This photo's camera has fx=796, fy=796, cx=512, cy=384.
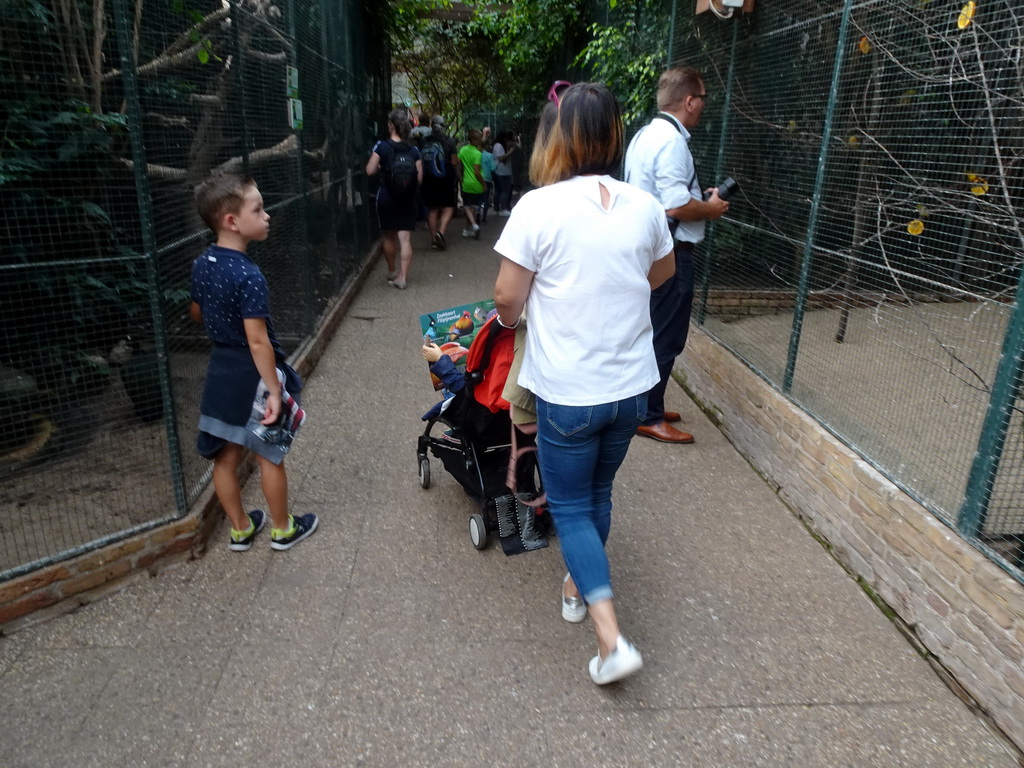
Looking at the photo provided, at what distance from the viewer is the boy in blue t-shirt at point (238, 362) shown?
9.69 feet

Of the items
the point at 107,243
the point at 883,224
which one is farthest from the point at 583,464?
the point at 883,224

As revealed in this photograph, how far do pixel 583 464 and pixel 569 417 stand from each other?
0.63 feet

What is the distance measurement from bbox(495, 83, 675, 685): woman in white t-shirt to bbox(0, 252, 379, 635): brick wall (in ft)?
5.50

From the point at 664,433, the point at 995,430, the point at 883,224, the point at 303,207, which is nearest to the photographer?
the point at 995,430

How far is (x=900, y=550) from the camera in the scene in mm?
3037

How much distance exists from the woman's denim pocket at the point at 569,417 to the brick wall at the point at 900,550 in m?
1.39

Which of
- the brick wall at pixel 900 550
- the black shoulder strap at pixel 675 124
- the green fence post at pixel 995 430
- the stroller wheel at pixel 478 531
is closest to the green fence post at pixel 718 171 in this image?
the brick wall at pixel 900 550

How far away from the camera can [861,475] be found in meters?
3.35

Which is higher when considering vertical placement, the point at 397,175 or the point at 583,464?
the point at 397,175

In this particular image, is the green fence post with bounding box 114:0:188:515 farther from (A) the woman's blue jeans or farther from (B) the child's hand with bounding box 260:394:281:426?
(A) the woman's blue jeans

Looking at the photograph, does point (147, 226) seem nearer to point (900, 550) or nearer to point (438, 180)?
point (900, 550)

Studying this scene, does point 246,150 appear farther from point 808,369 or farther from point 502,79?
point 502,79

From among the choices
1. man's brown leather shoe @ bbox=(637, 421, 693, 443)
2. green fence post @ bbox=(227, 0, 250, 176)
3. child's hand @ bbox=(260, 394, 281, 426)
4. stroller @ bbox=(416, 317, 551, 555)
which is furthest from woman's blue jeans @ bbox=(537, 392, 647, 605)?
green fence post @ bbox=(227, 0, 250, 176)

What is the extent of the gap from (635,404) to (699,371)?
3.09 m
